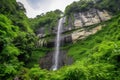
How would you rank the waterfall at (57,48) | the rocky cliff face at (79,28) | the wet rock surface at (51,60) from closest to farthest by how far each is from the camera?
the wet rock surface at (51,60) < the waterfall at (57,48) < the rocky cliff face at (79,28)

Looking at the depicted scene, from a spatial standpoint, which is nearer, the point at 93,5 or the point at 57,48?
the point at 57,48

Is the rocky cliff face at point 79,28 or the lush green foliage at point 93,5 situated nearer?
the rocky cliff face at point 79,28

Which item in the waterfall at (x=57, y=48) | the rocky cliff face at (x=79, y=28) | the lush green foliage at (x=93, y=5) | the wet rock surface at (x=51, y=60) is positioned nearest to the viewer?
the wet rock surface at (x=51, y=60)

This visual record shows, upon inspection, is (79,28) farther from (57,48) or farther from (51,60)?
(51,60)

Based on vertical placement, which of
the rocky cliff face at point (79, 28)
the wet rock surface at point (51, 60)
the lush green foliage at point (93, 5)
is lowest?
the wet rock surface at point (51, 60)

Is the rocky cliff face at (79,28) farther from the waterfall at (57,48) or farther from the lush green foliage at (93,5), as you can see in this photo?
the lush green foliage at (93,5)

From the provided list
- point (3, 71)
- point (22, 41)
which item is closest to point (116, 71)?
point (3, 71)

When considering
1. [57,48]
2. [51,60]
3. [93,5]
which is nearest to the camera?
[51,60]

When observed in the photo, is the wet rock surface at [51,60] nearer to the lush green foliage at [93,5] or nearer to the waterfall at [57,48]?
the waterfall at [57,48]

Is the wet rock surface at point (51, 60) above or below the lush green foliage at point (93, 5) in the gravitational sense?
below

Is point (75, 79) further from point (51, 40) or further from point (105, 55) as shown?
point (51, 40)

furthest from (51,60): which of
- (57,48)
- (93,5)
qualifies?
(93,5)

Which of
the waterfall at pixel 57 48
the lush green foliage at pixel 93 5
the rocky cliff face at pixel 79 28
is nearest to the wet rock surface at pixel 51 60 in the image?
the rocky cliff face at pixel 79 28

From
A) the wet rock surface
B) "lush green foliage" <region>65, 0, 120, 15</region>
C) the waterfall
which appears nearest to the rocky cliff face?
the wet rock surface
